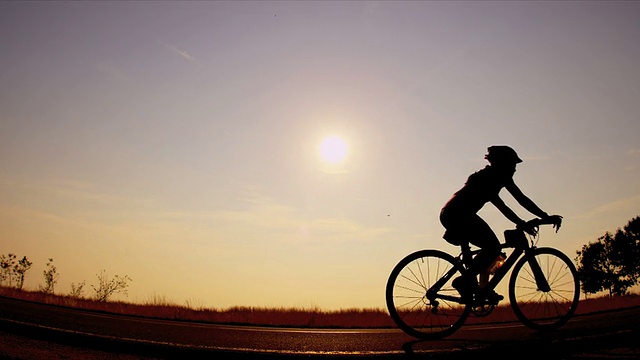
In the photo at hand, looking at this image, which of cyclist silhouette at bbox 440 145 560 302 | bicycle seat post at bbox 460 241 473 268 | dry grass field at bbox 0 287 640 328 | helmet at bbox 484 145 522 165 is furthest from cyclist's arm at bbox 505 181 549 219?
dry grass field at bbox 0 287 640 328

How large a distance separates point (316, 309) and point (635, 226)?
55.3 metres

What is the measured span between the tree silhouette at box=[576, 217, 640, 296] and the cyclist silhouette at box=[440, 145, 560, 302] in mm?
57030

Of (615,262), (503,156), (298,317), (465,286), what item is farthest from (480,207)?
(615,262)

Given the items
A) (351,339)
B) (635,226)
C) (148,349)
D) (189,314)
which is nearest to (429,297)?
(351,339)

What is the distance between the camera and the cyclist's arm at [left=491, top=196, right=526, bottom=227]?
5902mm

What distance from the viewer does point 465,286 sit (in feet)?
18.5

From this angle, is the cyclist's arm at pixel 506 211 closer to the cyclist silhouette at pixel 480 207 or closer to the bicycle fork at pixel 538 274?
the cyclist silhouette at pixel 480 207

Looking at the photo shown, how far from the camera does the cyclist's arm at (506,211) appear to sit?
5.90 m

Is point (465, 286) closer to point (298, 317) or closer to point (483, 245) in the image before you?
point (483, 245)

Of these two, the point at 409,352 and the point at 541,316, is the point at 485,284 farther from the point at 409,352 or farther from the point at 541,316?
the point at 409,352

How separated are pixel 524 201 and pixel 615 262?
205 ft

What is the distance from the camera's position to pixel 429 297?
5.77m

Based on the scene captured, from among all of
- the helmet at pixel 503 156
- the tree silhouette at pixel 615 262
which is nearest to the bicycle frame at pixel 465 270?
A: the helmet at pixel 503 156

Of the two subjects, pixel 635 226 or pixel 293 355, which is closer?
pixel 293 355
